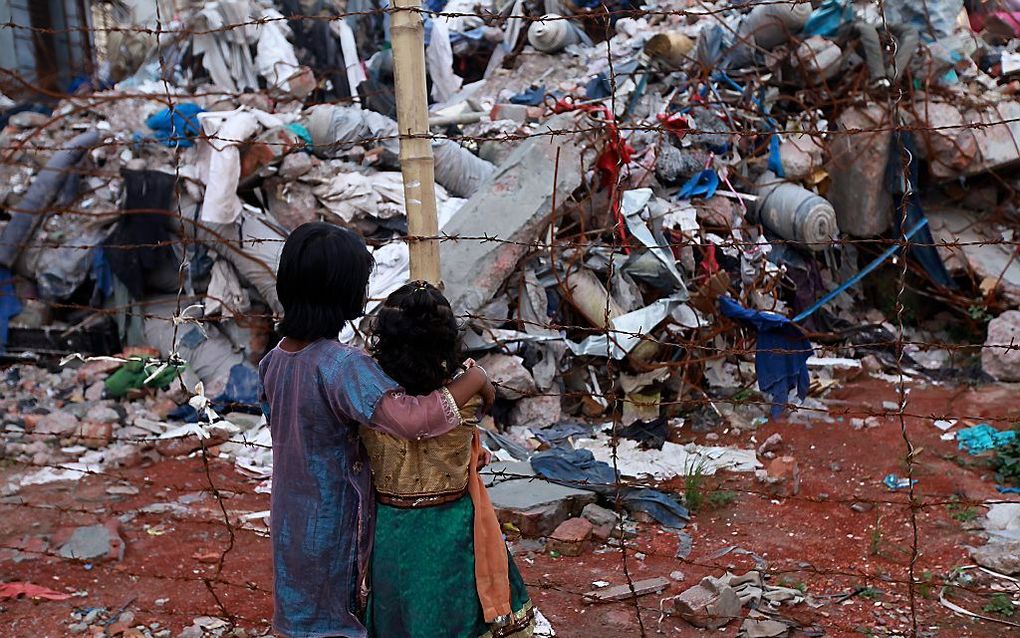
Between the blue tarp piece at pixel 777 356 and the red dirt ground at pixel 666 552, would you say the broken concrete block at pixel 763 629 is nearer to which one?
the red dirt ground at pixel 666 552

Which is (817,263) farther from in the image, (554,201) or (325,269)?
(325,269)

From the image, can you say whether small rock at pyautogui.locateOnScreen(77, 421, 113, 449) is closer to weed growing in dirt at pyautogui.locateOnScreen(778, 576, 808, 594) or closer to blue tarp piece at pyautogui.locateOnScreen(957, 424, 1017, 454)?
weed growing in dirt at pyautogui.locateOnScreen(778, 576, 808, 594)

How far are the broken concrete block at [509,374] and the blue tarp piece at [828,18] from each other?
4.46 m

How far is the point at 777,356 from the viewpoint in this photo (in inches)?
175

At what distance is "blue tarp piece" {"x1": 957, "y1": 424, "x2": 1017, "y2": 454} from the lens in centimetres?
466

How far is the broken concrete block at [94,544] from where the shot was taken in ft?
11.6

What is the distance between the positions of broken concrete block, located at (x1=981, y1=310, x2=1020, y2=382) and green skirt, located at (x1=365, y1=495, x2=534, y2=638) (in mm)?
5209

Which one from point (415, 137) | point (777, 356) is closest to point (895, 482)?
point (777, 356)

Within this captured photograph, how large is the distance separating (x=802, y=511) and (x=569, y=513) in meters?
1.07

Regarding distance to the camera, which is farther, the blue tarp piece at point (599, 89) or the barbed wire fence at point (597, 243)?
the blue tarp piece at point (599, 89)

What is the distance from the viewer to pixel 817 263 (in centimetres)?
716

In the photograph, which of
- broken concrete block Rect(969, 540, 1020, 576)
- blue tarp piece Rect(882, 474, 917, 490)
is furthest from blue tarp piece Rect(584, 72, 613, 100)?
broken concrete block Rect(969, 540, 1020, 576)

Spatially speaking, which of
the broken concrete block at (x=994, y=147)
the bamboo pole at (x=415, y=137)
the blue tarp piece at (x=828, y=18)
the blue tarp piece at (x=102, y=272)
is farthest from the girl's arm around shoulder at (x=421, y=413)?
the blue tarp piece at (x=828, y=18)

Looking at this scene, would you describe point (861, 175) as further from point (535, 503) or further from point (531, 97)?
point (535, 503)
